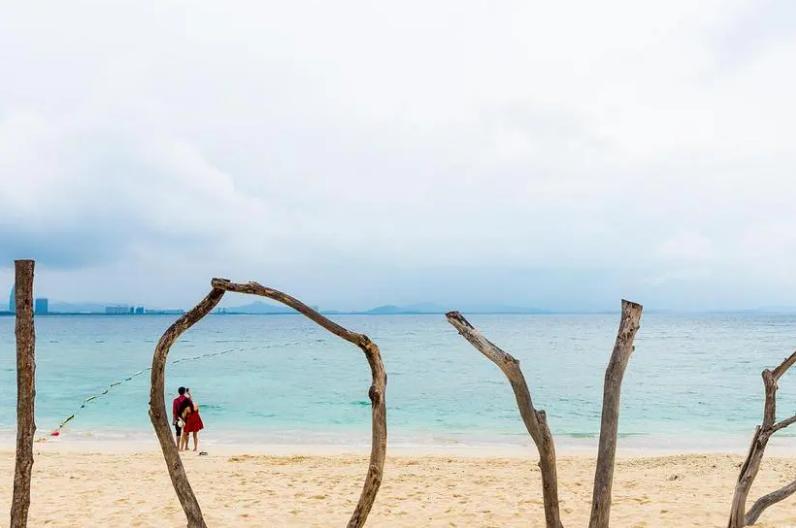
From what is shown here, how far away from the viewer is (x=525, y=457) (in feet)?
41.1

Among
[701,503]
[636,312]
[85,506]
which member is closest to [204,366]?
[85,506]

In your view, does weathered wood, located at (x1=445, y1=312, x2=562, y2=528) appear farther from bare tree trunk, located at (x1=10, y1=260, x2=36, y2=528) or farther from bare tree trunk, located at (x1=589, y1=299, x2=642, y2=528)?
bare tree trunk, located at (x1=10, y1=260, x2=36, y2=528)

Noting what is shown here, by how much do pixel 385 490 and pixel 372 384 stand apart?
5.21m

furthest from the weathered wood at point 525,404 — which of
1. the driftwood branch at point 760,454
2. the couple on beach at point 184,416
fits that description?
the couple on beach at point 184,416

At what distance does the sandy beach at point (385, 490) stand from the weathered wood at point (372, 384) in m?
3.13

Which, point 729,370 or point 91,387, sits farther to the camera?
point 729,370

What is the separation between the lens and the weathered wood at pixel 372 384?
4.07 meters

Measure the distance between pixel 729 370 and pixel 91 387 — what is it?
114 ft

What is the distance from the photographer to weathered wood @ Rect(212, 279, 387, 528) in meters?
4.07

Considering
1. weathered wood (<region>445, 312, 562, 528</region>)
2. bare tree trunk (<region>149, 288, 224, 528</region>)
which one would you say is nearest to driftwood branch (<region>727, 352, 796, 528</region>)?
weathered wood (<region>445, 312, 562, 528</region>)

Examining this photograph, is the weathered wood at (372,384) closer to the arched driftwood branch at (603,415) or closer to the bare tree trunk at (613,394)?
the arched driftwood branch at (603,415)

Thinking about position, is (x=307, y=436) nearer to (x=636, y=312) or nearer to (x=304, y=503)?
(x=304, y=503)

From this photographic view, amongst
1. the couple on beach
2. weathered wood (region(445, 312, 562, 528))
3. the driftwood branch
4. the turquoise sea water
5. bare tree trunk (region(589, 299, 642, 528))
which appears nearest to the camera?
weathered wood (region(445, 312, 562, 528))

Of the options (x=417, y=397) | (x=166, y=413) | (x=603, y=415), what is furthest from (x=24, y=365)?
(x=417, y=397)
